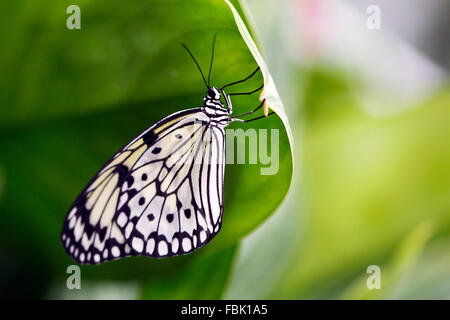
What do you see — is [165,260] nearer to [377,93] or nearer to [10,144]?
[10,144]

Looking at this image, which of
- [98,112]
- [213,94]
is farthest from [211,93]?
[98,112]

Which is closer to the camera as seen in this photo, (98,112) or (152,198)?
(98,112)

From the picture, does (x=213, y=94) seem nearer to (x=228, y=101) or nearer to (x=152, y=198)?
(x=228, y=101)

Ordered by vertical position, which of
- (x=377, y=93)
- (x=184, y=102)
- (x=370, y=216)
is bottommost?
(x=370, y=216)

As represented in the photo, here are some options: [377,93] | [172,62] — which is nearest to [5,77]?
[172,62]
